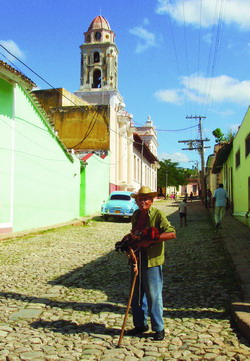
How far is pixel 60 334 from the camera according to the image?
411 centimetres

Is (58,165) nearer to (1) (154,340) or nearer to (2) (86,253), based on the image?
(2) (86,253)

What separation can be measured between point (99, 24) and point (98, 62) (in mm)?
3793

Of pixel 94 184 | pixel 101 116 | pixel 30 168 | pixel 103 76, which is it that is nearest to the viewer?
pixel 30 168

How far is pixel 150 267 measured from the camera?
3914mm

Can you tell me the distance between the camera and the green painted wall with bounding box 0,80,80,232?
1292cm

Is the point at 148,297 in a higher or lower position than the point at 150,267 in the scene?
lower

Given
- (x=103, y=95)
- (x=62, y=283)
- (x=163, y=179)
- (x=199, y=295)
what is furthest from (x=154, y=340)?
Answer: (x=163, y=179)

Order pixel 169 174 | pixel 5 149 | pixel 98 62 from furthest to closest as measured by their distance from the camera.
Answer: pixel 169 174 → pixel 98 62 → pixel 5 149

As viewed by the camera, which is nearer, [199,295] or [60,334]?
[60,334]

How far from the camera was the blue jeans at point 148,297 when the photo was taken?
12.7 feet

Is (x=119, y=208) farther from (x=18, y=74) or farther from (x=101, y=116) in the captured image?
(x=101, y=116)

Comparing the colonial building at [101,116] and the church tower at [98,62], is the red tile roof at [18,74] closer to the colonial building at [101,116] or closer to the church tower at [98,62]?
the colonial building at [101,116]

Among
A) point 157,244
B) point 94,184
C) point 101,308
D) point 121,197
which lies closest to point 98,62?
point 94,184

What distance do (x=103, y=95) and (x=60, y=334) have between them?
34.9 m
